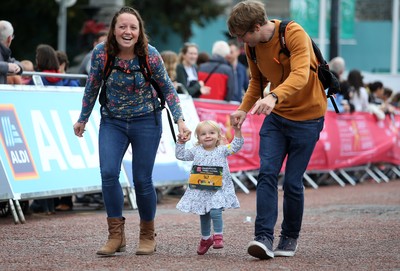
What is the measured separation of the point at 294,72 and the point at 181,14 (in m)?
23.7

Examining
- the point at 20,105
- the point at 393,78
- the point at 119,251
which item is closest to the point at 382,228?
the point at 119,251

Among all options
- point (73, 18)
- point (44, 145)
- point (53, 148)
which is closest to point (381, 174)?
point (53, 148)

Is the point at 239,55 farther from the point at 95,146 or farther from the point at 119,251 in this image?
the point at 119,251

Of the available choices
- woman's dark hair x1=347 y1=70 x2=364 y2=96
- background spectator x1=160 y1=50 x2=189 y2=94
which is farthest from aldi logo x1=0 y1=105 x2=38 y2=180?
woman's dark hair x1=347 y1=70 x2=364 y2=96

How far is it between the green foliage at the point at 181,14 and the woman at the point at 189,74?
15.0 meters

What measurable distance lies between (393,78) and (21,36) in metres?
9.69

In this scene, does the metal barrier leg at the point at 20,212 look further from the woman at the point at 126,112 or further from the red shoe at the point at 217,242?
the red shoe at the point at 217,242

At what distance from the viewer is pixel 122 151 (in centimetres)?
834

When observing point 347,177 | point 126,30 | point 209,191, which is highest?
point 126,30


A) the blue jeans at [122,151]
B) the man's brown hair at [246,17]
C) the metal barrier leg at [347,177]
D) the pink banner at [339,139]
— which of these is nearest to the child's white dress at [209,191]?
the blue jeans at [122,151]

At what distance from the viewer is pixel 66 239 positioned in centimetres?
959

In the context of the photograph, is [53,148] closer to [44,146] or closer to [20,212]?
[44,146]

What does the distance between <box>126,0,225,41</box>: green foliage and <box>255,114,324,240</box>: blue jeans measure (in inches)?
890

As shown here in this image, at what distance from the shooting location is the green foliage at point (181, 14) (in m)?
30.9
